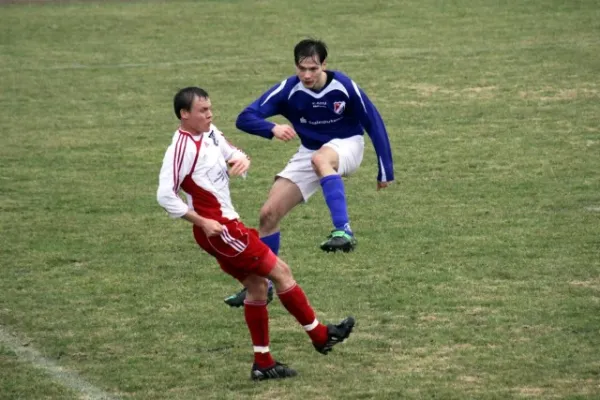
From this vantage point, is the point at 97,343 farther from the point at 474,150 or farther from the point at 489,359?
the point at 474,150

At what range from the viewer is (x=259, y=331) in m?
8.41

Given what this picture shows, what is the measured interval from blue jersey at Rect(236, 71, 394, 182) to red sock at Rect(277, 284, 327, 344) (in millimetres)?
1695

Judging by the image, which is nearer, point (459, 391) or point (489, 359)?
point (459, 391)

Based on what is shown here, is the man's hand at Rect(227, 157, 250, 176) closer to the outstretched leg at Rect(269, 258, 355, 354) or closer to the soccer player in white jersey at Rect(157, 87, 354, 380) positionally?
the soccer player in white jersey at Rect(157, 87, 354, 380)

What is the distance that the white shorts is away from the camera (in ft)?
32.5

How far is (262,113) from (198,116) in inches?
73.9

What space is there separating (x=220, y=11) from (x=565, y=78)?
29.7 feet

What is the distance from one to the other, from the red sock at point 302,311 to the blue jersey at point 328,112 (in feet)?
5.56

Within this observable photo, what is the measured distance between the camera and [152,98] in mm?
19922

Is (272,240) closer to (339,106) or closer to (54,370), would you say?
(339,106)

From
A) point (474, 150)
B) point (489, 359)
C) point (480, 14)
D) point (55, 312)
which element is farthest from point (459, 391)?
point (480, 14)

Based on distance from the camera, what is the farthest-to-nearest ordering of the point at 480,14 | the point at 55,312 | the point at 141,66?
1. the point at 480,14
2. the point at 141,66
3. the point at 55,312

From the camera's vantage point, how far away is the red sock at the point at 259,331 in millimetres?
8336

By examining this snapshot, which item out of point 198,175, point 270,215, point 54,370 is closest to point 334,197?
point 270,215
